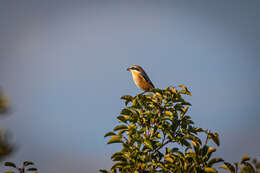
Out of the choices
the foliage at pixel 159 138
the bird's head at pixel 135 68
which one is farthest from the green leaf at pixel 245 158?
the bird's head at pixel 135 68

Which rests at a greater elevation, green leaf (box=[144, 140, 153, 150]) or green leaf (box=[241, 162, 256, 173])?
green leaf (box=[144, 140, 153, 150])

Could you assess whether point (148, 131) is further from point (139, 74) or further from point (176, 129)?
point (139, 74)

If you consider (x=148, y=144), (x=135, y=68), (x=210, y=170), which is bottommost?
(x=210, y=170)

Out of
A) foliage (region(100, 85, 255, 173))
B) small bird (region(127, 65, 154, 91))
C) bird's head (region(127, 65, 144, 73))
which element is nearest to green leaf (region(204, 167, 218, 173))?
foliage (region(100, 85, 255, 173))

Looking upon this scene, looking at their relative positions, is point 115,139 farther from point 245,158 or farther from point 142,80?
point 142,80

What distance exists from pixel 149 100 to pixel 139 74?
4.10 m

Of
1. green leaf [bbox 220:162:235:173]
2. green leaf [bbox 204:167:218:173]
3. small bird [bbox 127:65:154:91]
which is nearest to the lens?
green leaf [bbox 204:167:218:173]

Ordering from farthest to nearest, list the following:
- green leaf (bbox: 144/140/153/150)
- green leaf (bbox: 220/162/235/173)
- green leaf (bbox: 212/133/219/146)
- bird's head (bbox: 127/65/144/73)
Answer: bird's head (bbox: 127/65/144/73) < green leaf (bbox: 144/140/153/150) < green leaf (bbox: 212/133/219/146) < green leaf (bbox: 220/162/235/173)

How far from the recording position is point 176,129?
253 inches

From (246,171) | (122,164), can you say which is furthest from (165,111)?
(246,171)

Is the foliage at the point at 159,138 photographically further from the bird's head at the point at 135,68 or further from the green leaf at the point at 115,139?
the bird's head at the point at 135,68

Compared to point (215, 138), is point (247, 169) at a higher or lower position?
lower

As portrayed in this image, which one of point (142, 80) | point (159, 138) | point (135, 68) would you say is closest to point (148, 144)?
point (159, 138)

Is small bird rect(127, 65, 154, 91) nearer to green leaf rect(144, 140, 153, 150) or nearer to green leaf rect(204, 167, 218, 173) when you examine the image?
green leaf rect(144, 140, 153, 150)
